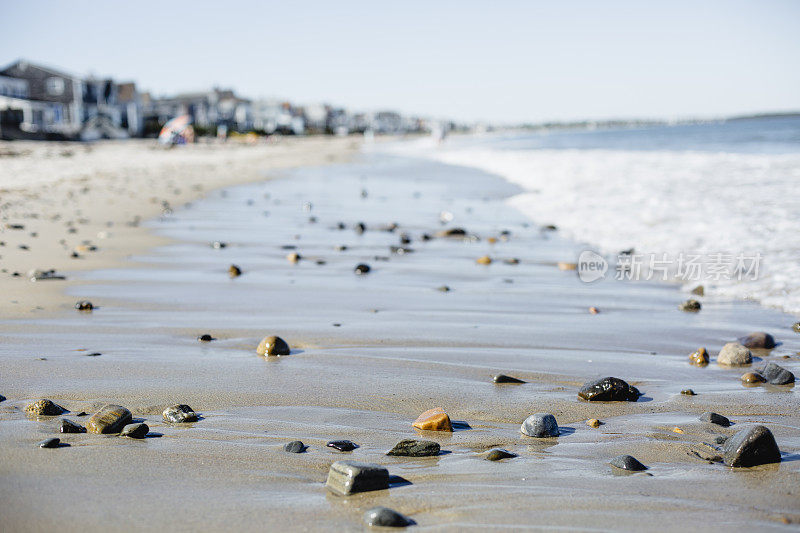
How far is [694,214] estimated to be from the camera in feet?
31.1

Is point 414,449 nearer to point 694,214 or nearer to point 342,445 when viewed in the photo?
point 342,445

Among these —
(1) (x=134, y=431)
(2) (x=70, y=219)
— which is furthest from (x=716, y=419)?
(2) (x=70, y=219)

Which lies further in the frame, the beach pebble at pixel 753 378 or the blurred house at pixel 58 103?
the blurred house at pixel 58 103

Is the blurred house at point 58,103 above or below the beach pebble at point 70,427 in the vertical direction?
above

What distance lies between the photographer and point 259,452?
2373mm

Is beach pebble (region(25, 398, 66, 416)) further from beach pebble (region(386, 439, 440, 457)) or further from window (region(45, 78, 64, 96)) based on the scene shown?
window (region(45, 78, 64, 96))

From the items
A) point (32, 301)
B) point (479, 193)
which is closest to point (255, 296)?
point (32, 301)

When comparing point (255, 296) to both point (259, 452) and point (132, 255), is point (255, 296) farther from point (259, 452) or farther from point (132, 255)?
point (259, 452)

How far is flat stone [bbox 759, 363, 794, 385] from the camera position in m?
3.30

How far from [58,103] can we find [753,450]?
66896 mm

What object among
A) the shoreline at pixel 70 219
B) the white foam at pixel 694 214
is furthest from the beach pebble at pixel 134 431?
the white foam at pixel 694 214

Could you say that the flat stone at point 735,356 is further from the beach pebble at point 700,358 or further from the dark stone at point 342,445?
the dark stone at point 342,445

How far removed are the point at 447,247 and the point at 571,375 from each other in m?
4.36

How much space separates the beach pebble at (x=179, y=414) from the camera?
2658 millimetres
